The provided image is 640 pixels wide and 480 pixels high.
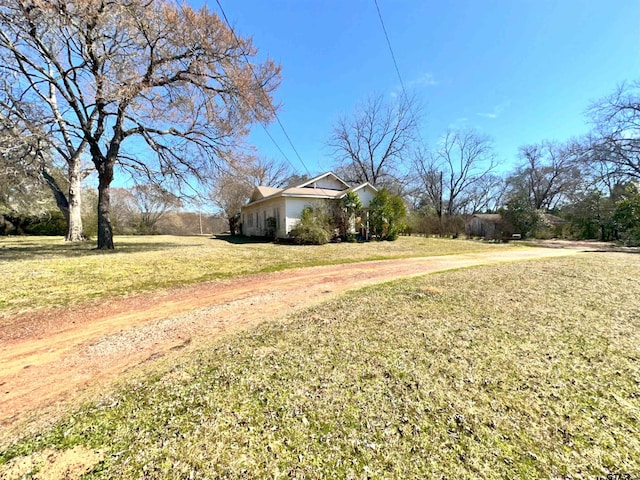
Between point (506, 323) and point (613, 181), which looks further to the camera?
point (613, 181)

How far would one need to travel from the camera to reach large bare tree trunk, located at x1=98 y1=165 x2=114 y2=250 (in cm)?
1038

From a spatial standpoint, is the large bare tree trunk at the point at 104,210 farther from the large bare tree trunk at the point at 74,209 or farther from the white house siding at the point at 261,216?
the white house siding at the point at 261,216

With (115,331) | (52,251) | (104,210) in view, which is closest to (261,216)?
(104,210)

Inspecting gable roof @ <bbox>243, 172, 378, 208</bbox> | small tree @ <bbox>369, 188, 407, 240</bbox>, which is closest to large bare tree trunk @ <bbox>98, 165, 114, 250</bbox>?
gable roof @ <bbox>243, 172, 378, 208</bbox>

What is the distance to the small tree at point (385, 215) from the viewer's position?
54.9 feet

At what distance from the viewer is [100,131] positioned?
10484 millimetres

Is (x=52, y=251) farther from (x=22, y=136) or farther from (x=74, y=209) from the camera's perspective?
(x=74, y=209)

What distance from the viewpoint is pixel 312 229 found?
13953 millimetres

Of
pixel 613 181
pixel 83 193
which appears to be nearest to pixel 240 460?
pixel 83 193

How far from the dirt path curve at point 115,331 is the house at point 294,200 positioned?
32.4ft

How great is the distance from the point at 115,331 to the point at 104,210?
9434 mm

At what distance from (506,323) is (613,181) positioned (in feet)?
123

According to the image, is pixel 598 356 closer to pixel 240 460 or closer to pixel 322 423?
pixel 322 423

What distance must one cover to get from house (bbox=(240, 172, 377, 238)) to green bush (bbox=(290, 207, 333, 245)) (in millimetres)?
849
